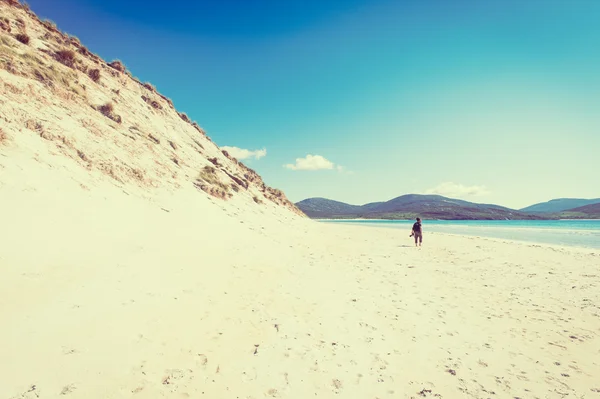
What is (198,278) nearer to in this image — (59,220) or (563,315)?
(59,220)

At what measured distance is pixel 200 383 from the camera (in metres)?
4.39

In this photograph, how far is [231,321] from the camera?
648cm

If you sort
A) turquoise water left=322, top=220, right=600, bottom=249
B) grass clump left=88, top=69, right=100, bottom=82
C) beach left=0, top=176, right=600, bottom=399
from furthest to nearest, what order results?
1. turquoise water left=322, top=220, right=600, bottom=249
2. grass clump left=88, top=69, right=100, bottom=82
3. beach left=0, top=176, right=600, bottom=399

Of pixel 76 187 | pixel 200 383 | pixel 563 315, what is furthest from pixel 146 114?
pixel 563 315

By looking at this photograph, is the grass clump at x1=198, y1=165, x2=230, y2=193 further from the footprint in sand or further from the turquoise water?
the turquoise water

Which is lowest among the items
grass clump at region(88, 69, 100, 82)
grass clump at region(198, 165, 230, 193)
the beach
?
the beach

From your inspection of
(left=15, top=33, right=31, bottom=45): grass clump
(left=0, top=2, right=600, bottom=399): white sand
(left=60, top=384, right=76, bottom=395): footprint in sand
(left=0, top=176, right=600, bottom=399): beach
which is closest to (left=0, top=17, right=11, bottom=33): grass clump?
(left=15, top=33, right=31, bottom=45): grass clump

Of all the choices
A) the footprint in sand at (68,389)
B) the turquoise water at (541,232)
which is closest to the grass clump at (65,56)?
the footprint in sand at (68,389)

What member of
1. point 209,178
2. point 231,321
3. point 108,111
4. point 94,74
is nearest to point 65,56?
point 94,74

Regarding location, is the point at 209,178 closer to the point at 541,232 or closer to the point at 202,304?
the point at 202,304

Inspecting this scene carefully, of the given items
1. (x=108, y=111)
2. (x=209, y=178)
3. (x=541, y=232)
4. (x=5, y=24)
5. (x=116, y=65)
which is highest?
(x=116, y=65)

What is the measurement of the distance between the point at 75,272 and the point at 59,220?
1985 mm

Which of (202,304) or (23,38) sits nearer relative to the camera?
(202,304)

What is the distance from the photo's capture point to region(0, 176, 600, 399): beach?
4.45m
